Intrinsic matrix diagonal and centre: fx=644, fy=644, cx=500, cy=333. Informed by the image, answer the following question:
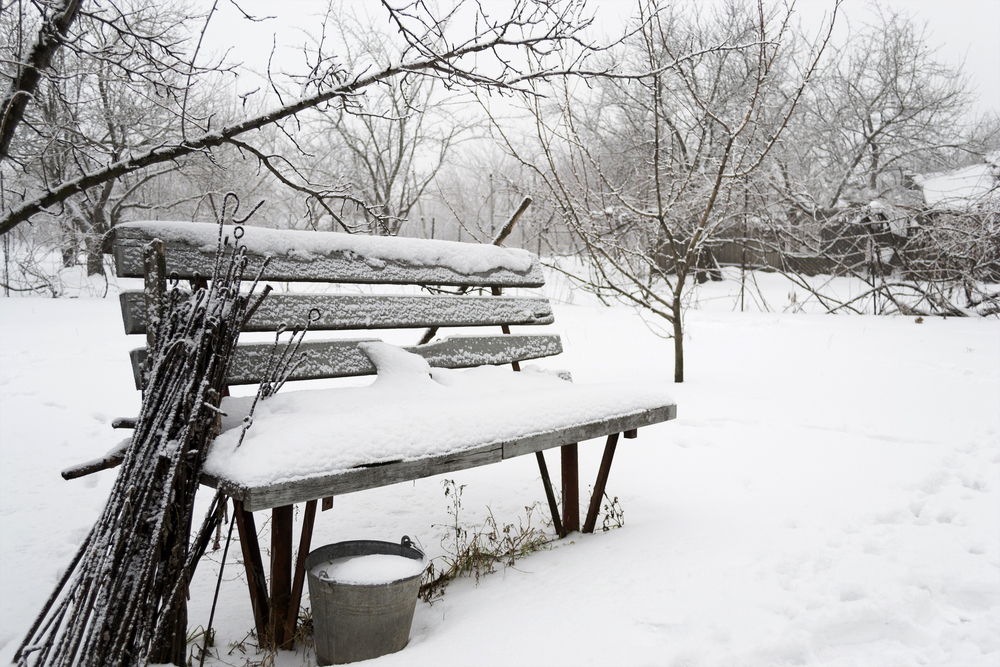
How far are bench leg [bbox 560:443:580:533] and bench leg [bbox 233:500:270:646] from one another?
4.40ft

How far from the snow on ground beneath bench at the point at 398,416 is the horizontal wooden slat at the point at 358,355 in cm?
10

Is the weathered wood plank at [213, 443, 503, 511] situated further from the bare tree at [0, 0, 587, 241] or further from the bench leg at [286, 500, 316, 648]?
the bare tree at [0, 0, 587, 241]

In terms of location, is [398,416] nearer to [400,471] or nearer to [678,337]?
[400,471]

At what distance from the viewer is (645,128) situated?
14961mm

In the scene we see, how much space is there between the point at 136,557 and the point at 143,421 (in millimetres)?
359

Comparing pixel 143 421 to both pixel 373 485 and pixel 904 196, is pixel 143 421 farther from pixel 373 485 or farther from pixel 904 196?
pixel 904 196

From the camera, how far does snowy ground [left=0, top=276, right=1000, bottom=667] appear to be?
6.30 ft

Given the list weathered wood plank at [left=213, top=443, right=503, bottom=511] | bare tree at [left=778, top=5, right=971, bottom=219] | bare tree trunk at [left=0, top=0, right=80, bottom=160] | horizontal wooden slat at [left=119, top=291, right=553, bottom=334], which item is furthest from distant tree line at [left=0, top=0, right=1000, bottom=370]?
weathered wood plank at [left=213, top=443, right=503, bottom=511]

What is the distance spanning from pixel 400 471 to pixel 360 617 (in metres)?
0.41

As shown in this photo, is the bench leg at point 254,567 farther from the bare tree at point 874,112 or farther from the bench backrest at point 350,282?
the bare tree at point 874,112

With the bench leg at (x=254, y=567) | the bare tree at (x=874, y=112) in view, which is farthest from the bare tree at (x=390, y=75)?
the bare tree at (x=874, y=112)

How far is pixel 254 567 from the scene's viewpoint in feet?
6.37

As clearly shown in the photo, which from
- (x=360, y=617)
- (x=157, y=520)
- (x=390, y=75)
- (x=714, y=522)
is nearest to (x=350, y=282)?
(x=390, y=75)

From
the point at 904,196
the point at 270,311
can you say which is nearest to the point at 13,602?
the point at 270,311
